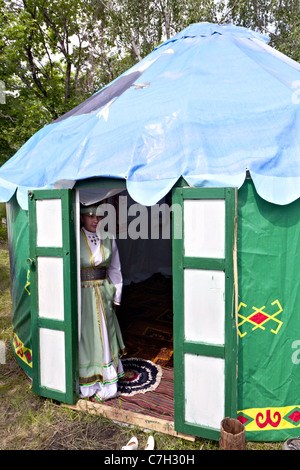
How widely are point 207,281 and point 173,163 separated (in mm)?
1033

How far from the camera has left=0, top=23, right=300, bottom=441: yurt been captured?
9.22ft

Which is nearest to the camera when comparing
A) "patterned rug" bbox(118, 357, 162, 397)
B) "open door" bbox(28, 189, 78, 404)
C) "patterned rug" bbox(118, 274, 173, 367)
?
"open door" bbox(28, 189, 78, 404)

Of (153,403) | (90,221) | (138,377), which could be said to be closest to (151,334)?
(138,377)

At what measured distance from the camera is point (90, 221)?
11.7 feet

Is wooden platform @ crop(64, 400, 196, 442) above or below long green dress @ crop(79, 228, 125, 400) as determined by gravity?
below

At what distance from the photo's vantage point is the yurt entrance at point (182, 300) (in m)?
2.77

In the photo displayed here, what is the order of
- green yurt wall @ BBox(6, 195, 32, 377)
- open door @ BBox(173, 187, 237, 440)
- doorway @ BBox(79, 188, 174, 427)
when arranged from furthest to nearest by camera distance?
1. green yurt wall @ BBox(6, 195, 32, 377)
2. doorway @ BBox(79, 188, 174, 427)
3. open door @ BBox(173, 187, 237, 440)

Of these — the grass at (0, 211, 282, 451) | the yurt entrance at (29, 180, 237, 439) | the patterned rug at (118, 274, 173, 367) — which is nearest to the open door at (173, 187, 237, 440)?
the yurt entrance at (29, 180, 237, 439)

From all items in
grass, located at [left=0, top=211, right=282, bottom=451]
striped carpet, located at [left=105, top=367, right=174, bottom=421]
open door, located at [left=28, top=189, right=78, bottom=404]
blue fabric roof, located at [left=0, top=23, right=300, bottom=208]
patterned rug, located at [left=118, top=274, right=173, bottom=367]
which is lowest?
grass, located at [left=0, top=211, right=282, bottom=451]

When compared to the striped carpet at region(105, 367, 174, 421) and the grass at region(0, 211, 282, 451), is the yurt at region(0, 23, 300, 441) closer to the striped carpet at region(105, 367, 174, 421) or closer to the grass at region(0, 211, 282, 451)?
the grass at region(0, 211, 282, 451)

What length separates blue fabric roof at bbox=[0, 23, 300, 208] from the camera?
115 inches

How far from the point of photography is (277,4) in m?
13.6

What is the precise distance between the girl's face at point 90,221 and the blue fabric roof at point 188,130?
446 millimetres

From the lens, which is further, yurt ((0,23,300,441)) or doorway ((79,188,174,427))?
doorway ((79,188,174,427))
